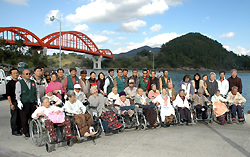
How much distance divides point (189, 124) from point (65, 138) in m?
3.69

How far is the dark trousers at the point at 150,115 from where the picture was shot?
16.6 feet

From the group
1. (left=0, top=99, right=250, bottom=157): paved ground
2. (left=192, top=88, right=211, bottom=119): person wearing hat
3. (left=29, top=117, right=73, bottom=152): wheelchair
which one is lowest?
(left=0, top=99, right=250, bottom=157): paved ground

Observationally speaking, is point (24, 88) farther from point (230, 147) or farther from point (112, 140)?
point (230, 147)

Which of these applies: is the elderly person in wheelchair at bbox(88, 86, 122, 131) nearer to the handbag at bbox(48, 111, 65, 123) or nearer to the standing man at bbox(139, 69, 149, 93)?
the handbag at bbox(48, 111, 65, 123)

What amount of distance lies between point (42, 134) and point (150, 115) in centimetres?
280

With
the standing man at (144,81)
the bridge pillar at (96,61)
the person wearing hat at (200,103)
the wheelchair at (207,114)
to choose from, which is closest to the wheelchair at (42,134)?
the standing man at (144,81)

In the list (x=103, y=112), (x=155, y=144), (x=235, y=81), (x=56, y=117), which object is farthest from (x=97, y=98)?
(x=235, y=81)

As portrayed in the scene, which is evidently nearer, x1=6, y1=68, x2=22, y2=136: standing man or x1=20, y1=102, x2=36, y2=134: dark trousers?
x1=20, y1=102, x2=36, y2=134: dark trousers

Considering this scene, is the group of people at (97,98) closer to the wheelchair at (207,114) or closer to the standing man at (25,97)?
the standing man at (25,97)

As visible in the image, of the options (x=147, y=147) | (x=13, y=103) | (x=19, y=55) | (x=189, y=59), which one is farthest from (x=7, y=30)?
(x=189, y=59)

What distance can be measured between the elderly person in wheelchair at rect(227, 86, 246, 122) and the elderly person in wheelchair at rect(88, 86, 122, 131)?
3839mm

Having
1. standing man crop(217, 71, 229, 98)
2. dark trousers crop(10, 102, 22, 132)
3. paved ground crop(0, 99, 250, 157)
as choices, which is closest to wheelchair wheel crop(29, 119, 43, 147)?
paved ground crop(0, 99, 250, 157)

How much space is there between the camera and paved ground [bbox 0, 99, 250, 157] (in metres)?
3.54

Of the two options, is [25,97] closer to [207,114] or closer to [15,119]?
[15,119]
